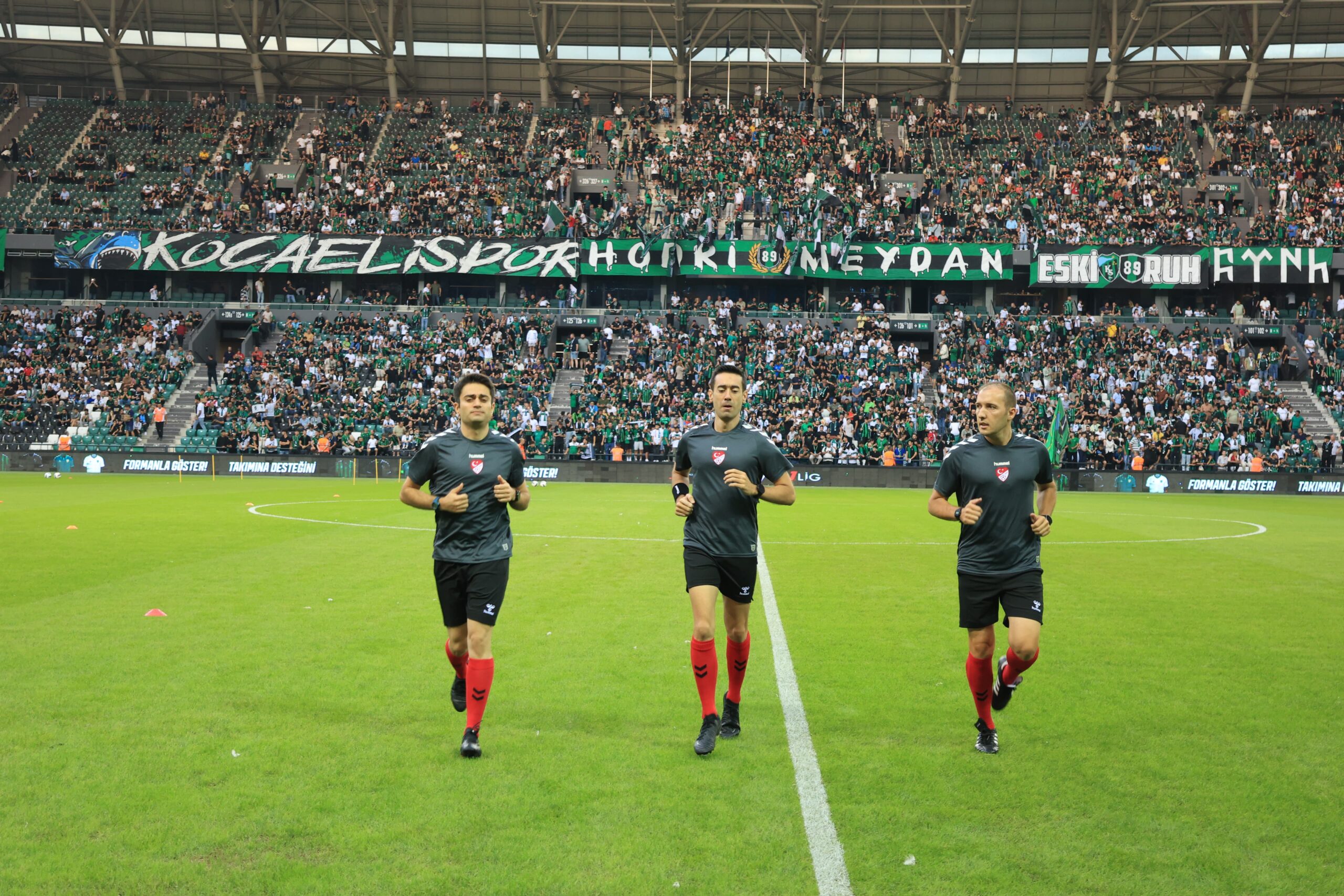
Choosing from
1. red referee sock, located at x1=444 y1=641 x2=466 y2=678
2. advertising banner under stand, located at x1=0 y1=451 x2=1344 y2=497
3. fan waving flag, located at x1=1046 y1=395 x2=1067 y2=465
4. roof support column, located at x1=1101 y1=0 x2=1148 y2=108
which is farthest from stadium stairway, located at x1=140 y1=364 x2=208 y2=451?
roof support column, located at x1=1101 y1=0 x2=1148 y2=108

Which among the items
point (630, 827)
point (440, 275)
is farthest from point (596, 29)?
point (630, 827)

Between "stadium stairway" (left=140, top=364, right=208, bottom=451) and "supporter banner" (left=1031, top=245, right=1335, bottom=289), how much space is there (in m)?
41.2

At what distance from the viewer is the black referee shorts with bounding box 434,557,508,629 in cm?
682

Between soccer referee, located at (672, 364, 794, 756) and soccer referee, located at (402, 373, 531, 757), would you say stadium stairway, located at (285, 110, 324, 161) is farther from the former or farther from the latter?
soccer referee, located at (672, 364, 794, 756)

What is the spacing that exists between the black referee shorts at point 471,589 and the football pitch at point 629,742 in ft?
2.74

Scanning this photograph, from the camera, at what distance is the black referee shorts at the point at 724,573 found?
23.3ft

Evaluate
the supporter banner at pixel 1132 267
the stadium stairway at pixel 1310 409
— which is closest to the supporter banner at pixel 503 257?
the supporter banner at pixel 1132 267

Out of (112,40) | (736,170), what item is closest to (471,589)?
(736,170)

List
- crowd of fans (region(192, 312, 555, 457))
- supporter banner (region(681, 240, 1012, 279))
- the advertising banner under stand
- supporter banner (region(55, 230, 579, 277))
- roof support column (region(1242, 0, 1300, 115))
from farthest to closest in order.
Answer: supporter banner (region(55, 230, 579, 277))
supporter banner (region(681, 240, 1012, 279))
roof support column (region(1242, 0, 1300, 115))
crowd of fans (region(192, 312, 555, 457))
the advertising banner under stand

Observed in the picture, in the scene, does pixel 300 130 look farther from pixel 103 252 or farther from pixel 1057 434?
pixel 1057 434

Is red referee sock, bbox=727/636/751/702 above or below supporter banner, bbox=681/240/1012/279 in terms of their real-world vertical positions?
below

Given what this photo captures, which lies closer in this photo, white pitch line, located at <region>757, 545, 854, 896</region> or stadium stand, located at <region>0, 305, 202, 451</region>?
white pitch line, located at <region>757, 545, 854, 896</region>

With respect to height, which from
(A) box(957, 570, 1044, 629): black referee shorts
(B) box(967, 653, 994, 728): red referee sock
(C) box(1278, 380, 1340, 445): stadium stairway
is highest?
(C) box(1278, 380, 1340, 445): stadium stairway

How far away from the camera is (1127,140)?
5931 centimetres
